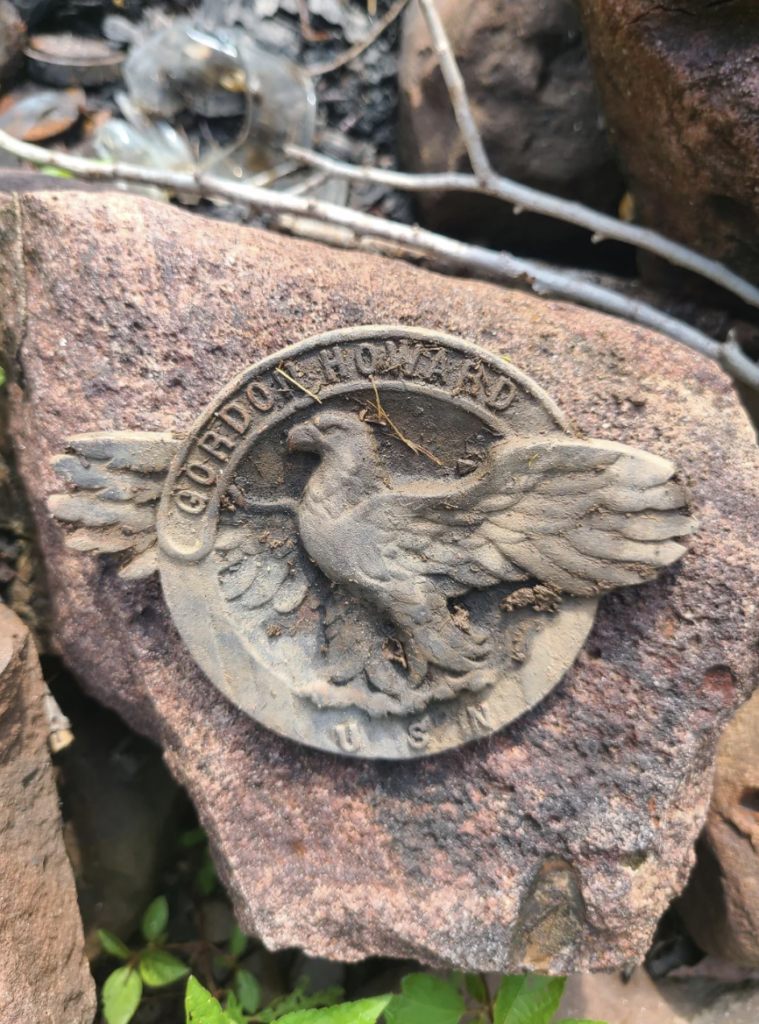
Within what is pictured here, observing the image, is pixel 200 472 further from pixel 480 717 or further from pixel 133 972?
pixel 133 972

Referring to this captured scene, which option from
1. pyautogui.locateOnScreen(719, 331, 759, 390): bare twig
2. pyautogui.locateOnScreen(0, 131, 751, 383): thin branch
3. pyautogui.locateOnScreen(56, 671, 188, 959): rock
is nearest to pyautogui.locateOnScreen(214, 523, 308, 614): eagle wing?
pyautogui.locateOnScreen(56, 671, 188, 959): rock

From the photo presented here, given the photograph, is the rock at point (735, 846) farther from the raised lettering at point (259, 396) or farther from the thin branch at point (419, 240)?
the raised lettering at point (259, 396)

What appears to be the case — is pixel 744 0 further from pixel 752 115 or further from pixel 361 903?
pixel 361 903

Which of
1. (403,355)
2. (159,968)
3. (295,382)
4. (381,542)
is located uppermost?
(403,355)

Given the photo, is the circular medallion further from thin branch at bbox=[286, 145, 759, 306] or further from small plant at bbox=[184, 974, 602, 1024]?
thin branch at bbox=[286, 145, 759, 306]

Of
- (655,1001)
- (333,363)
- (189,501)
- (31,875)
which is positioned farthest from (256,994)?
(333,363)
